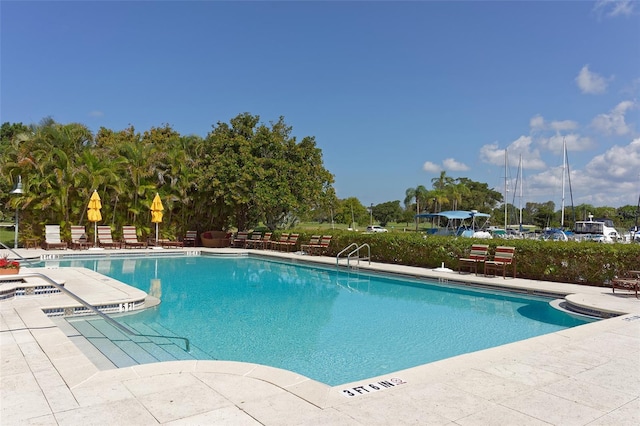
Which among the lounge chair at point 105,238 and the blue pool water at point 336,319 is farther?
the lounge chair at point 105,238

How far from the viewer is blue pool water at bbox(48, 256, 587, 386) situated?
6680mm

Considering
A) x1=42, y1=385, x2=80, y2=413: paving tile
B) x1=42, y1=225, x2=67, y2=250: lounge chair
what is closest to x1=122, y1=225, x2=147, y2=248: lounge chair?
x1=42, y1=225, x2=67, y2=250: lounge chair

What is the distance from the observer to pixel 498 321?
906 cm

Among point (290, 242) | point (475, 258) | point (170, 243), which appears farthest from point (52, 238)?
point (475, 258)

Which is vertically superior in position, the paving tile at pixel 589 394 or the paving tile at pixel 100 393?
the paving tile at pixel 100 393

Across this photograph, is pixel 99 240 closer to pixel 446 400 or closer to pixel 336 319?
pixel 336 319

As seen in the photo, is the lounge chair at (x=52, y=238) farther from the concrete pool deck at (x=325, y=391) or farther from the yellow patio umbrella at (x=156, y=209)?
the concrete pool deck at (x=325, y=391)

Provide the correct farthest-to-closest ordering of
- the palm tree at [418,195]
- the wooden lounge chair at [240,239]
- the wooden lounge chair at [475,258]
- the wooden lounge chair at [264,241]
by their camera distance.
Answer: the palm tree at [418,195]
the wooden lounge chair at [240,239]
the wooden lounge chair at [264,241]
the wooden lounge chair at [475,258]

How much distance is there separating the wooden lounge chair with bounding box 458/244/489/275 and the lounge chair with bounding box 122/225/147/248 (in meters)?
16.1

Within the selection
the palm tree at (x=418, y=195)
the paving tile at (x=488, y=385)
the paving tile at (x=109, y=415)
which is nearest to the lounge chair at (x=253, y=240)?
the paving tile at (x=488, y=385)

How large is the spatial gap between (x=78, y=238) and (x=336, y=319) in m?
16.8

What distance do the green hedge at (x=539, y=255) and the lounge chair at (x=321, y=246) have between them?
2.93m

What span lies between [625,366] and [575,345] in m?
0.90

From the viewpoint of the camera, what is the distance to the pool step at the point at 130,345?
599cm
